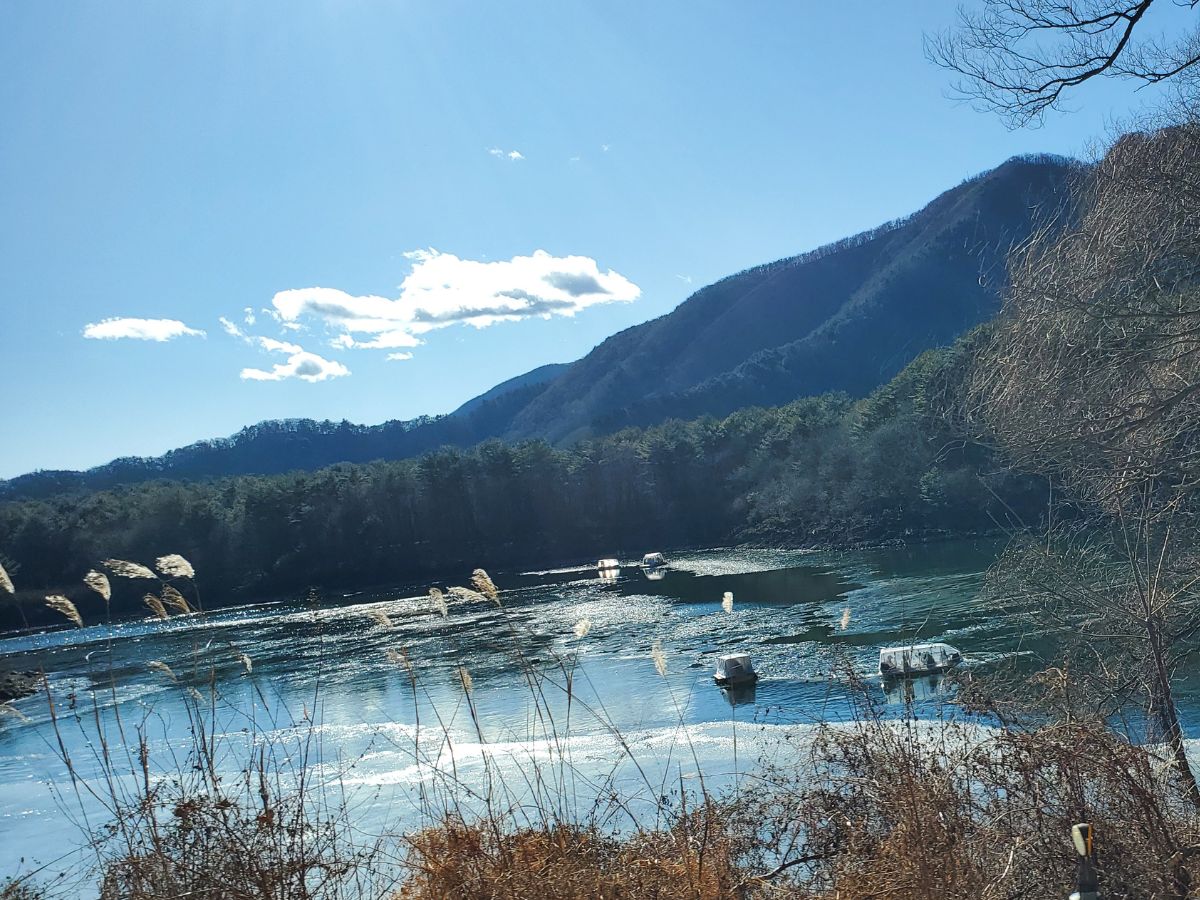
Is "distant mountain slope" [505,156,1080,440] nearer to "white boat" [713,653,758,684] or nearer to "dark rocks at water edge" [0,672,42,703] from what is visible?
"white boat" [713,653,758,684]

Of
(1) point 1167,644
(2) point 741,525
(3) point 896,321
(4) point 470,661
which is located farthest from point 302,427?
(1) point 1167,644

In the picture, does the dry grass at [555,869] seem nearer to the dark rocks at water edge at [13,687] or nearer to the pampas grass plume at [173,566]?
the pampas grass plume at [173,566]

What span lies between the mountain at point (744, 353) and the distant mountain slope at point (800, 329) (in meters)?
0.27

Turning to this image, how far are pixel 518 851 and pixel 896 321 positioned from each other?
153 meters

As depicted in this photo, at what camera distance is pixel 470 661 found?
28641mm

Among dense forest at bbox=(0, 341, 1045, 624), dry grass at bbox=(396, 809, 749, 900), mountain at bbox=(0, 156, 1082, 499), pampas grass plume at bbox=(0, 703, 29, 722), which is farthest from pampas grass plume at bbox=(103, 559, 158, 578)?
mountain at bbox=(0, 156, 1082, 499)

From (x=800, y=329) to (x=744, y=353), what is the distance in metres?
11.7

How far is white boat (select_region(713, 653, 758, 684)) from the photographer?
22406mm

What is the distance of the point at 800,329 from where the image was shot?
175 metres

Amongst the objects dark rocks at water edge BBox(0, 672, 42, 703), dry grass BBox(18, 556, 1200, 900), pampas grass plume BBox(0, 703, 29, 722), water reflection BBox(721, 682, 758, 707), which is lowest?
water reflection BBox(721, 682, 758, 707)

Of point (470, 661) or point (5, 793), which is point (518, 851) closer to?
point (5, 793)

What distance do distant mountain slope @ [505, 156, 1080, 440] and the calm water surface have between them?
86152mm

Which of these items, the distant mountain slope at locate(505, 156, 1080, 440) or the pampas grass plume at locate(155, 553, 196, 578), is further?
the distant mountain slope at locate(505, 156, 1080, 440)

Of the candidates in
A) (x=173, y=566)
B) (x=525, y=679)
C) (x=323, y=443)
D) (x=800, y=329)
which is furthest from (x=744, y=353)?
(x=173, y=566)
